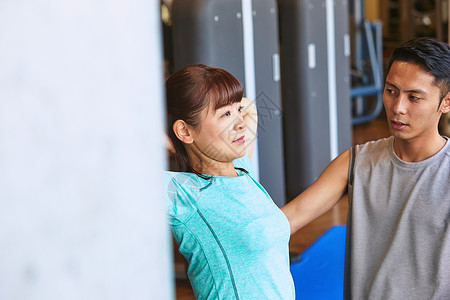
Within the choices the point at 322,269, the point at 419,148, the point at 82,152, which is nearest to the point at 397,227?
the point at 419,148

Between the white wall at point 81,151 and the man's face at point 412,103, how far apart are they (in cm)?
104

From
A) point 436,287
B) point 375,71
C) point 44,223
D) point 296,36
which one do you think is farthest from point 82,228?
point 375,71

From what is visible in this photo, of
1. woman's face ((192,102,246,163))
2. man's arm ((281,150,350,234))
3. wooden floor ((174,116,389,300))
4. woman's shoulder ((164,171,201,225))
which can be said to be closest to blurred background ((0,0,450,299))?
woman's shoulder ((164,171,201,225))

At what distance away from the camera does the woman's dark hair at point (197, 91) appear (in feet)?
3.81

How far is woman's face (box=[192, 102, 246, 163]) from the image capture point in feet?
3.87

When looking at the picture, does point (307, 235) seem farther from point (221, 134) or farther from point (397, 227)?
point (221, 134)

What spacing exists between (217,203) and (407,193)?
0.43 meters

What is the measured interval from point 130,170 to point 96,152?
0.09 feet

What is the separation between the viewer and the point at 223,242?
3.67 feet

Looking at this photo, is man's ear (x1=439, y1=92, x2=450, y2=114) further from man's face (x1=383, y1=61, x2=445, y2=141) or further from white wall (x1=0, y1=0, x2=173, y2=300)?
white wall (x1=0, y1=0, x2=173, y2=300)

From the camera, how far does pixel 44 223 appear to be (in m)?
0.29

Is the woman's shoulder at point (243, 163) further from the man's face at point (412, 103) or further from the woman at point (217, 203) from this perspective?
the man's face at point (412, 103)

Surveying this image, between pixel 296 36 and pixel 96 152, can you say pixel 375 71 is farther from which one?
pixel 96 152

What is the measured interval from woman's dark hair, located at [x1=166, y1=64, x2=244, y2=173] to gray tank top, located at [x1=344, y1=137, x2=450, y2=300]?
380 millimetres
